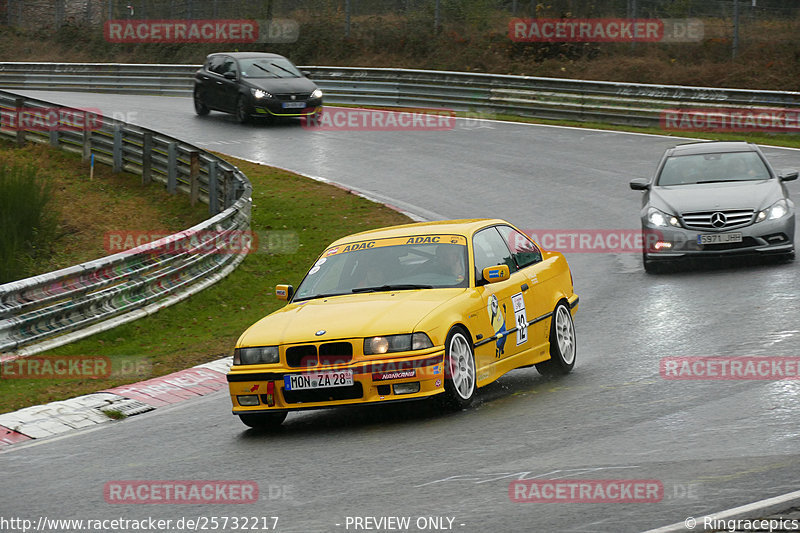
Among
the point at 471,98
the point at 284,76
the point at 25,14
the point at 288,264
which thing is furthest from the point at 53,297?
the point at 25,14

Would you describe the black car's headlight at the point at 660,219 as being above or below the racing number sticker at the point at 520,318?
below

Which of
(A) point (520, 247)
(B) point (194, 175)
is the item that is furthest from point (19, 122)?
(A) point (520, 247)

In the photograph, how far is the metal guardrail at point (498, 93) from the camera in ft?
93.9

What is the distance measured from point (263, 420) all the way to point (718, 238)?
323 inches

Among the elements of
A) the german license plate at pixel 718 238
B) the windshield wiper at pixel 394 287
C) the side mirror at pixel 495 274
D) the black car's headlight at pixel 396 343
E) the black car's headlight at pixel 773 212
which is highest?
the side mirror at pixel 495 274

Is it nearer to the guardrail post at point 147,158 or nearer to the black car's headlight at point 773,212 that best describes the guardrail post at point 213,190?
the guardrail post at point 147,158

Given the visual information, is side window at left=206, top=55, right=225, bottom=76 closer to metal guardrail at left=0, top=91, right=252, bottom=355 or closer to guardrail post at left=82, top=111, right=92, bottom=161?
guardrail post at left=82, top=111, right=92, bottom=161

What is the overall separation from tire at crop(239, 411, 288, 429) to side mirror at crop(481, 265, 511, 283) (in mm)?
1966

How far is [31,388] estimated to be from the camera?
434 inches

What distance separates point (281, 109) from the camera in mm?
30438

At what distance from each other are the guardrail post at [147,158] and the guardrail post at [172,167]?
3.03ft

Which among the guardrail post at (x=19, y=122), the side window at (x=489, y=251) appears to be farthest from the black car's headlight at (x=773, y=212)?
the guardrail post at (x=19, y=122)

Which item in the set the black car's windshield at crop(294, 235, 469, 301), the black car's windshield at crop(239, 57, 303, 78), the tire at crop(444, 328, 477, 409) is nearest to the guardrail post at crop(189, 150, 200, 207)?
the black car's windshield at crop(239, 57, 303, 78)

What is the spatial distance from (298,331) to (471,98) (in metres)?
24.5
